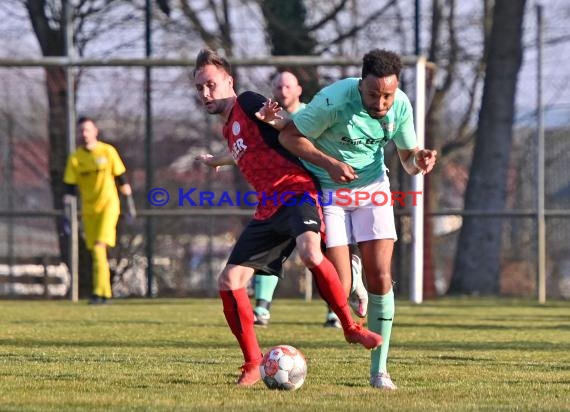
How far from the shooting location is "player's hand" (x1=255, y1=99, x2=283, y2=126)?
6.52m

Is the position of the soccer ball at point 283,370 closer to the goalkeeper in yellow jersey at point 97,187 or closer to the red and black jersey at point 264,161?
the red and black jersey at point 264,161

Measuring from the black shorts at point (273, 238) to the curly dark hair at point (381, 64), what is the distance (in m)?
0.77

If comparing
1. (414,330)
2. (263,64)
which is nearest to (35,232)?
(263,64)

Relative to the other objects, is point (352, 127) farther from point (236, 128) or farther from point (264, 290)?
point (264, 290)

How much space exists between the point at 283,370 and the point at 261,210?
0.88 m

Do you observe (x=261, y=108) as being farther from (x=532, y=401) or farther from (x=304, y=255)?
(x=532, y=401)

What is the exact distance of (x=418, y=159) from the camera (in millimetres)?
6625

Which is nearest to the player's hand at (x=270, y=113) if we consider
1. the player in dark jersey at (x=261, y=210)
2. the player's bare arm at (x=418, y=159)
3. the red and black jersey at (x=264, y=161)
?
the player in dark jersey at (x=261, y=210)

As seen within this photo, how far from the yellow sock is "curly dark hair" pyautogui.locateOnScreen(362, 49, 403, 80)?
332 inches

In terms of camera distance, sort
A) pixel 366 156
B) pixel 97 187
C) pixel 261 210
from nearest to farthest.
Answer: pixel 261 210, pixel 366 156, pixel 97 187

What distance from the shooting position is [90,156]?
47.7ft

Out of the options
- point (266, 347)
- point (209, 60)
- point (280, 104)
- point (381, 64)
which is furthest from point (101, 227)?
point (381, 64)

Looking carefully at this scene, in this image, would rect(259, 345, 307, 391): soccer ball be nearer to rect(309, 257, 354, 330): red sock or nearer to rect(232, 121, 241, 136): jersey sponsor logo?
rect(309, 257, 354, 330): red sock

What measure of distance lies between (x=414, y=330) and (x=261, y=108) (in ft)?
15.1
